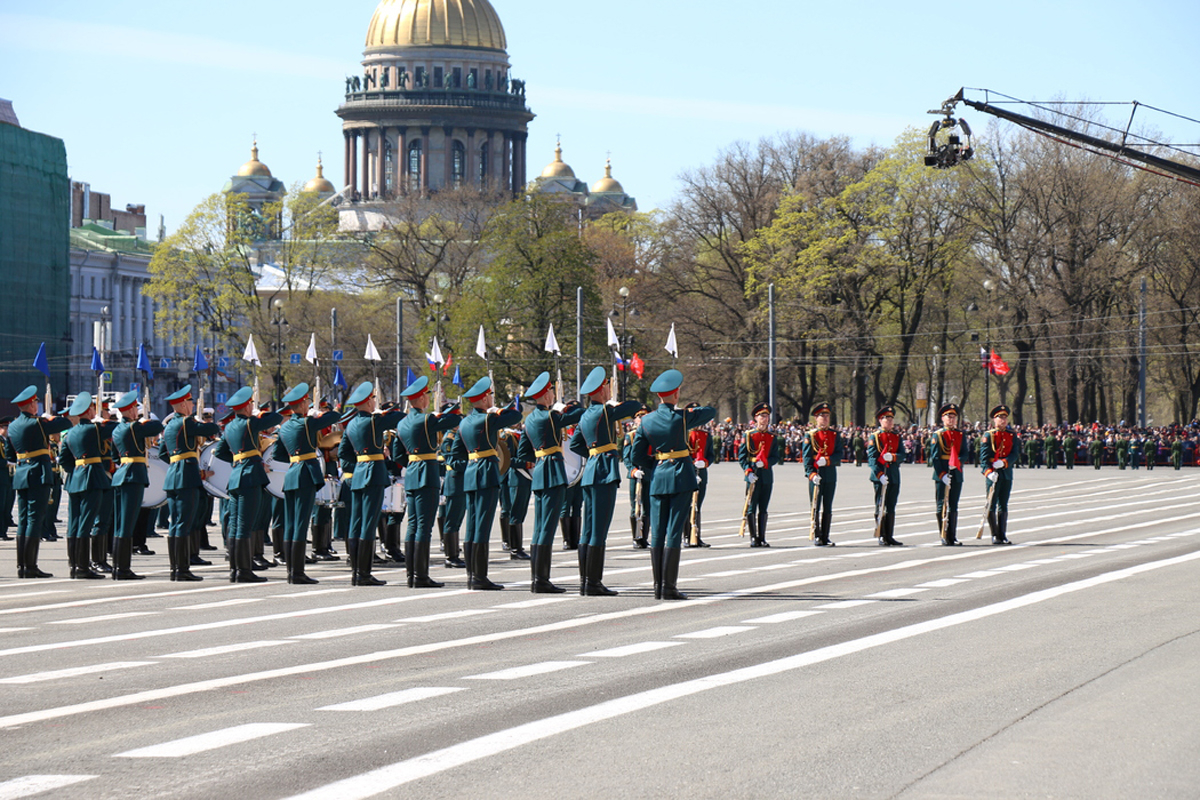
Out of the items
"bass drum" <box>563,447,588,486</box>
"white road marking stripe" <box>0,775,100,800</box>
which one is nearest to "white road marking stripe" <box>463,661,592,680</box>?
"white road marking stripe" <box>0,775,100,800</box>

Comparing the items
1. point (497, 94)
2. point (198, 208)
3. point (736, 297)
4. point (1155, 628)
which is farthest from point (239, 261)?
point (1155, 628)

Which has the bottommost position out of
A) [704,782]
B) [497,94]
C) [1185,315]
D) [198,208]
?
[704,782]

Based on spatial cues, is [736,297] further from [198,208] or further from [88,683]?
[88,683]

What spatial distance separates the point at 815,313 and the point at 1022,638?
203 ft

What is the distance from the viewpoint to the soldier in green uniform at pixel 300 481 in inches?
690

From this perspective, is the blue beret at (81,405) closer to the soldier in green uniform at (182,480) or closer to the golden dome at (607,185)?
the soldier in green uniform at (182,480)

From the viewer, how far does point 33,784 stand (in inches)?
301

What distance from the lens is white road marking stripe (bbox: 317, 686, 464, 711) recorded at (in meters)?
9.63

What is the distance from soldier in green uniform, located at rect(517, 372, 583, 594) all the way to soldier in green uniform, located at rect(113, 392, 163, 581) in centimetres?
466

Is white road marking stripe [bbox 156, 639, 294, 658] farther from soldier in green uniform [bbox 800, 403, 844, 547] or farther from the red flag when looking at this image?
the red flag

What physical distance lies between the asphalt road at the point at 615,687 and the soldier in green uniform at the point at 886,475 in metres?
4.85

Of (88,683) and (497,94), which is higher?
(497,94)

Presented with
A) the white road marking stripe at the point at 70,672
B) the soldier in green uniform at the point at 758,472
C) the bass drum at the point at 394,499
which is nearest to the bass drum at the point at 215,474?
the bass drum at the point at 394,499

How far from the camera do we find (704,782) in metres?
7.70
